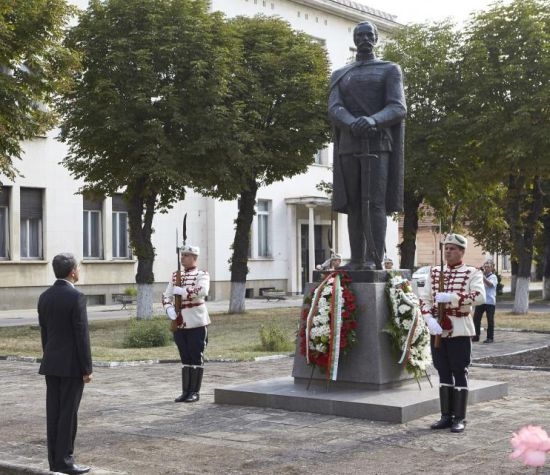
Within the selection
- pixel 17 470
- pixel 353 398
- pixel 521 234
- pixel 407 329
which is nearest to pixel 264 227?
pixel 521 234

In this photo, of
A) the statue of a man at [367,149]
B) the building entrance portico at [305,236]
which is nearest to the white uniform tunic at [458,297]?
the statue of a man at [367,149]

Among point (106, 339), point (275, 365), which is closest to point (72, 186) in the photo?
point (106, 339)

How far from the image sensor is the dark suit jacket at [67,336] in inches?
301

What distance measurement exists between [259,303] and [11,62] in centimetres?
2127

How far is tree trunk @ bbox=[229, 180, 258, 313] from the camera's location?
31.7 m

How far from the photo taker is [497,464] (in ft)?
25.2

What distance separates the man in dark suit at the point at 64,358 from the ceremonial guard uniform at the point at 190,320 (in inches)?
140

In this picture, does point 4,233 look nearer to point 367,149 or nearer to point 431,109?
point 431,109

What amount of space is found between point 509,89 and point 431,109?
2.99m

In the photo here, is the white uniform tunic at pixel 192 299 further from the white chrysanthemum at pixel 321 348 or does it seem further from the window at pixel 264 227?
the window at pixel 264 227

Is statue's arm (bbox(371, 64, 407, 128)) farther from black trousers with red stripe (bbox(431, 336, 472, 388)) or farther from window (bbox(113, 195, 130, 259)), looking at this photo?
window (bbox(113, 195, 130, 259))

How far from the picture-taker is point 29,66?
21359 millimetres

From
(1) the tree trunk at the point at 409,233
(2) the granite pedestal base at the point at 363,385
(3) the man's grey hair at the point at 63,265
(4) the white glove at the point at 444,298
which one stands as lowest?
(2) the granite pedestal base at the point at 363,385

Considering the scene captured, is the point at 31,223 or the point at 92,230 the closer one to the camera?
the point at 31,223
